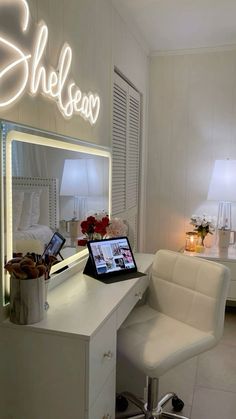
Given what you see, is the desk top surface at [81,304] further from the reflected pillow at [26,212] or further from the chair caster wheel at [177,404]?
the chair caster wheel at [177,404]

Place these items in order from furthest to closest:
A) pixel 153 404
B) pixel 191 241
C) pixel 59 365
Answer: pixel 191 241, pixel 153 404, pixel 59 365

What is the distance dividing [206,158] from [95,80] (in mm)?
1718

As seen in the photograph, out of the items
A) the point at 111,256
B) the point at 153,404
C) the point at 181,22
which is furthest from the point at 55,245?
the point at 181,22

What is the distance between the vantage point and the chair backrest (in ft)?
5.70

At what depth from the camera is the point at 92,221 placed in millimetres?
2010

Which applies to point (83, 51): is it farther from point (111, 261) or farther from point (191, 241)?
point (191, 241)

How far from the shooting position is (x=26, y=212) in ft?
4.93

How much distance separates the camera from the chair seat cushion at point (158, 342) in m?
1.55

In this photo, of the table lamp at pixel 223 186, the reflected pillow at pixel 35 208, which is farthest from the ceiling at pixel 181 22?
the reflected pillow at pixel 35 208

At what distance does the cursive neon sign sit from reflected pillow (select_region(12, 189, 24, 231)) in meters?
0.34

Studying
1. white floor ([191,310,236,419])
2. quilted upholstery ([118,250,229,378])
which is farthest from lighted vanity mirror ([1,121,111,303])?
white floor ([191,310,236,419])

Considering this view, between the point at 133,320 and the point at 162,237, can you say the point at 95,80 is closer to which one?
the point at 133,320

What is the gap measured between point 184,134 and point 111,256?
2.08m

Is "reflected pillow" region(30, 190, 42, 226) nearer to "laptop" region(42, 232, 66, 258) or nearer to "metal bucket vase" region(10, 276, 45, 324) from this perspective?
"laptop" region(42, 232, 66, 258)
